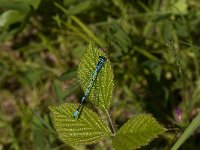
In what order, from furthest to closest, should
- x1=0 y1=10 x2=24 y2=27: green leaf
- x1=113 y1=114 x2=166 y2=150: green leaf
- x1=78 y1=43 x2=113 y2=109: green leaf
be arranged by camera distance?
x1=0 y1=10 x2=24 y2=27: green leaf < x1=78 y1=43 x2=113 y2=109: green leaf < x1=113 y1=114 x2=166 y2=150: green leaf

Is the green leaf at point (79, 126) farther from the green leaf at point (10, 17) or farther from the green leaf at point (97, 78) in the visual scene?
the green leaf at point (10, 17)

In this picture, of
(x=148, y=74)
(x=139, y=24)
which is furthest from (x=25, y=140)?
(x=139, y=24)

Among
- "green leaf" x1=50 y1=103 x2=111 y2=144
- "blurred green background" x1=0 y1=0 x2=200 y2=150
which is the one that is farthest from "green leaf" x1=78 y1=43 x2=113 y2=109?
"blurred green background" x1=0 y1=0 x2=200 y2=150

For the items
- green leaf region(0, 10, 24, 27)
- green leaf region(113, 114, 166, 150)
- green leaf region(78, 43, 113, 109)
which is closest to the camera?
green leaf region(113, 114, 166, 150)

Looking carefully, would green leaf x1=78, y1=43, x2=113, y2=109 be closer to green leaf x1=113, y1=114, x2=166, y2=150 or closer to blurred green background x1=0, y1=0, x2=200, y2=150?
green leaf x1=113, y1=114, x2=166, y2=150

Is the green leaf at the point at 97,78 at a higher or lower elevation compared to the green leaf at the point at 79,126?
higher

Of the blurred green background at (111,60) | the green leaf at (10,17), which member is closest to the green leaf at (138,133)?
the blurred green background at (111,60)

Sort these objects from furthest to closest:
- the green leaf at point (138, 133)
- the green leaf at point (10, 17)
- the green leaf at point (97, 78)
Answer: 1. the green leaf at point (10, 17)
2. the green leaf at point (97, 78)
3. the green leaf at point (138, 133)
